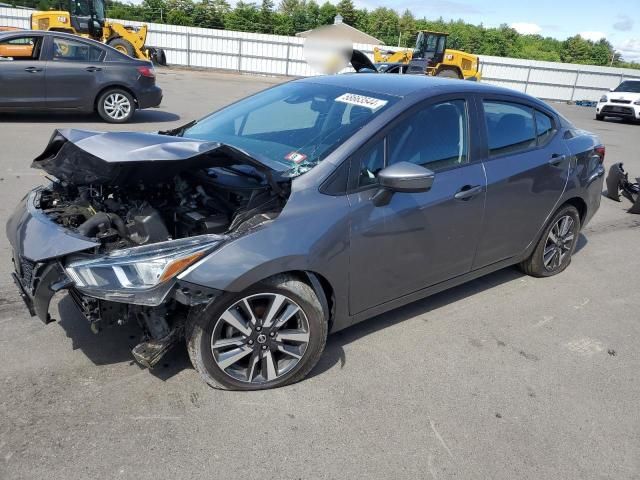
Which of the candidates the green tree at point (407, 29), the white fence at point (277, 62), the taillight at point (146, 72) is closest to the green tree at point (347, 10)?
the green tree at point (407, 29)

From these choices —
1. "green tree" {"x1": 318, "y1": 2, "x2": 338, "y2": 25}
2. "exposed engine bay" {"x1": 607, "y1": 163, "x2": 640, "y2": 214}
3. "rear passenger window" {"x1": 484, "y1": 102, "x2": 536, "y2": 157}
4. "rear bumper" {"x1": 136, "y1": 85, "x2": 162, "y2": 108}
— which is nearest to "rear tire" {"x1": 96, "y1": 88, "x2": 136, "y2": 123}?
"rear bumper" {"x1": 136, "y1": 85, "x2": 162, "y2": 108}

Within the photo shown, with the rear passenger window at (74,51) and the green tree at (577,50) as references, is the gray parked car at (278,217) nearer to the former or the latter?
the rear passenger window at (74,51)

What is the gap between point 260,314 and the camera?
2.93 meters

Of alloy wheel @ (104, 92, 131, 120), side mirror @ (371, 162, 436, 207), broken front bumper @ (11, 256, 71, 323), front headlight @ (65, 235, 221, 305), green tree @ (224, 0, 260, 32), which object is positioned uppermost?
green tree @ (224, 0, 260, 32)

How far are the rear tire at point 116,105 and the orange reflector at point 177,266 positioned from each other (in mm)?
8986

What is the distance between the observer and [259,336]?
2.92 m

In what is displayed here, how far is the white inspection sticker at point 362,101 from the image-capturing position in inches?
134

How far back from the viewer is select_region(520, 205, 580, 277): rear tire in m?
4.68

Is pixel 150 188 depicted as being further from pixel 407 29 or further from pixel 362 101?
pixel 407 29

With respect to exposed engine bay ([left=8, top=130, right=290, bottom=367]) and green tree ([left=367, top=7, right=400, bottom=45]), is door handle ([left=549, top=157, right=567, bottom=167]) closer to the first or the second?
exposed engine bay ([left=8, top=130, right=290, bottom=367])

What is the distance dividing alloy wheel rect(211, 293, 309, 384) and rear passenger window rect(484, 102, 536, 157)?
198cm

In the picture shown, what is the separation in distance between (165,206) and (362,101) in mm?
1435

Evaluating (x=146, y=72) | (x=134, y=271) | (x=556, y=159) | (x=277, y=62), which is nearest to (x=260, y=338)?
(x=134, y=271)

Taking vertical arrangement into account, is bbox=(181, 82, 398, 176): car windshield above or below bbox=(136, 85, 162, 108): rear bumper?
above
